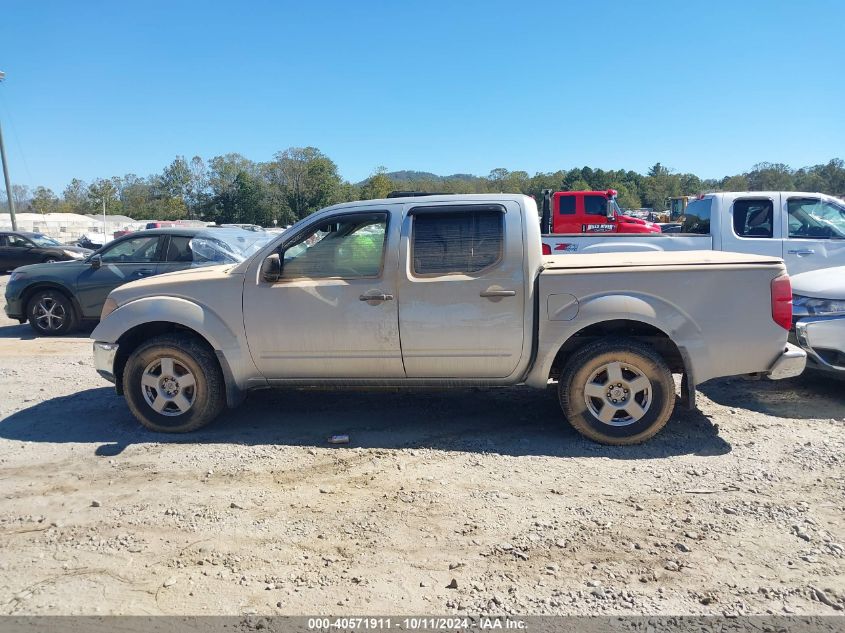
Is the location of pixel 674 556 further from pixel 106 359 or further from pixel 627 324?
pixel 106 359

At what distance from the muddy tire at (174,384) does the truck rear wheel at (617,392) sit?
282 cm

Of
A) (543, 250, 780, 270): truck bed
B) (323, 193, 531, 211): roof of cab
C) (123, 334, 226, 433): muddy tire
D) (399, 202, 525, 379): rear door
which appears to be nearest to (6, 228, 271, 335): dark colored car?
(123, 334, 226, 433): muddy tire

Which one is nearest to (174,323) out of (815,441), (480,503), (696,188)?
(480,503)

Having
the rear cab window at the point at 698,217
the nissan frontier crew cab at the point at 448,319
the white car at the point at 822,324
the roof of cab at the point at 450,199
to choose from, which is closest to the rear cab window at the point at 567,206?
the rear cab window at the point at 698,217

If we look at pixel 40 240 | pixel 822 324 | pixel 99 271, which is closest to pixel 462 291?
pixel 822 324

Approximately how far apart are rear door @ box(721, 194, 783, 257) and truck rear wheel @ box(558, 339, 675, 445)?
513 centimetres

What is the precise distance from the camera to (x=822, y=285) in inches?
235

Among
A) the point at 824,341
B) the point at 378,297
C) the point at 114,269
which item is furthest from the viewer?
the point at 114,269

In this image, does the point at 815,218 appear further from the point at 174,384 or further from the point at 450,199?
the point at 174,384

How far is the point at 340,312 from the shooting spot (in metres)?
4.93

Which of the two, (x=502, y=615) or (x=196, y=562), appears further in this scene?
(x=196, y=562)

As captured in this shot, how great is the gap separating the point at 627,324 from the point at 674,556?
1953 millimetres

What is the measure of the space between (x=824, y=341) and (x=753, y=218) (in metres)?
3.91

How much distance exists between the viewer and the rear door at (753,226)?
8.89 metres
